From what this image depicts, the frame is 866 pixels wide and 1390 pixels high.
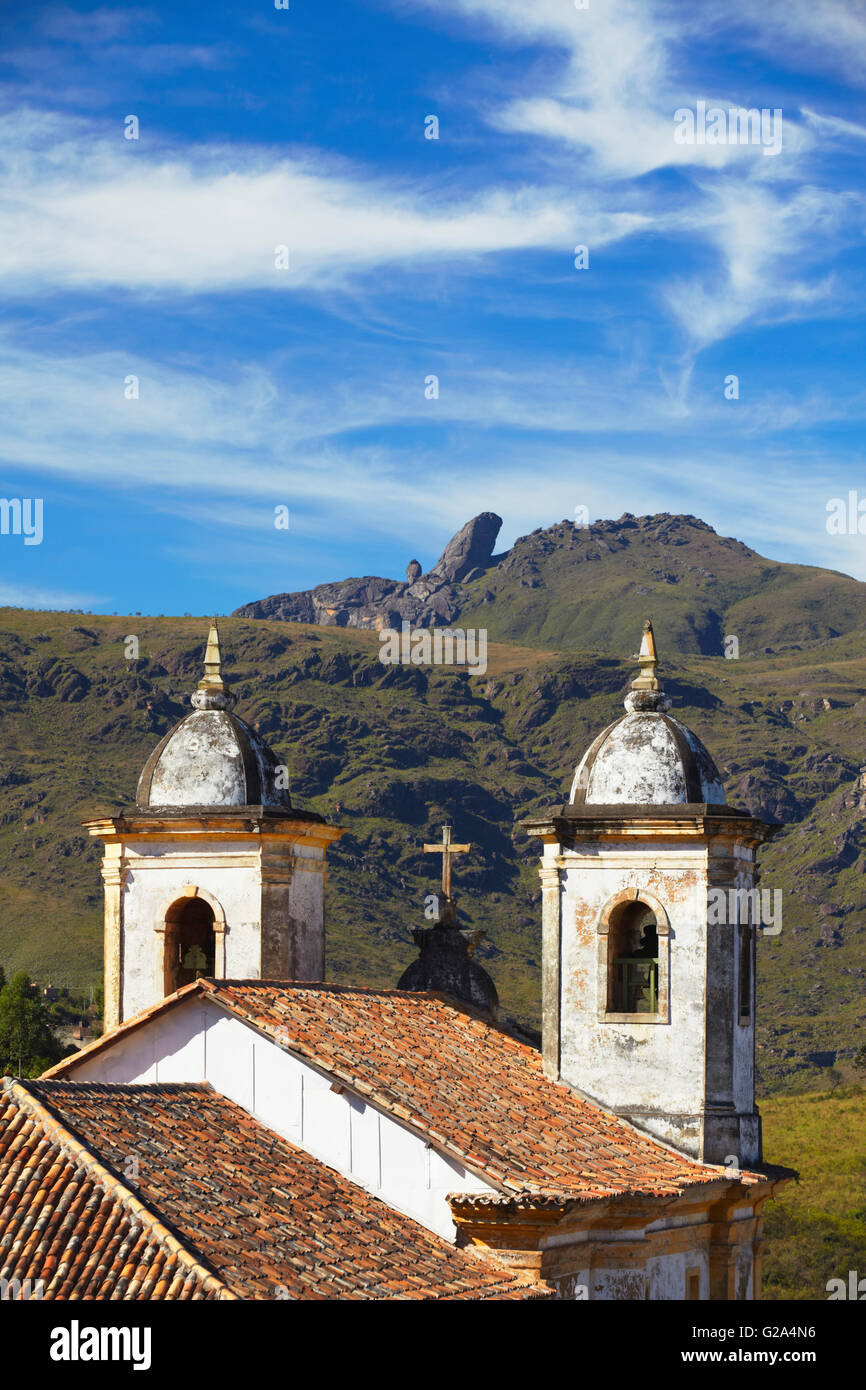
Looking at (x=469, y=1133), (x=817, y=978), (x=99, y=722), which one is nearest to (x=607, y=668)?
(x=99, y=722)

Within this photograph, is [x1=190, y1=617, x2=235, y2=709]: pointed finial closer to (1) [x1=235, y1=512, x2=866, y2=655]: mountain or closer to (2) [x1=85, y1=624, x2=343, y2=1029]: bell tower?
(2) [x1=85, y1=624, x2=343, y2=1029]: bell tower

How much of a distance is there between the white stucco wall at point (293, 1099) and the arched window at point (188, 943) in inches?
106

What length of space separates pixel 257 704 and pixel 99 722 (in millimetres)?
9420

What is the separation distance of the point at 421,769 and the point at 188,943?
70390mm

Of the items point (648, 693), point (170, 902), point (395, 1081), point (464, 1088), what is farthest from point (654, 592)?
point (395, 1081)

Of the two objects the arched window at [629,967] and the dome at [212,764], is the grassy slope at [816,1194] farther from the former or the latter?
the dome at [212,764]

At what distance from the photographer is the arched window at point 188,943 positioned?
64.3ft

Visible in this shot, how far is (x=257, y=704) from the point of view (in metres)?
93.0

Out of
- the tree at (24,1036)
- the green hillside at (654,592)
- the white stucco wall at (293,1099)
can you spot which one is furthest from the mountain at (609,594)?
the white stucco wall at (293,1099)

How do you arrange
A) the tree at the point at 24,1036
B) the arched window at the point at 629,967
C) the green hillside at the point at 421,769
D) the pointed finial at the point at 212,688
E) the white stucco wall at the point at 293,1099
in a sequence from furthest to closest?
the green hillside at the point at 421,769
the tree at the point at 24,1036
the pointed finial at the point at 212,688
the arched window at the point at 629,967
the white stucco wall at the point at 293,1099

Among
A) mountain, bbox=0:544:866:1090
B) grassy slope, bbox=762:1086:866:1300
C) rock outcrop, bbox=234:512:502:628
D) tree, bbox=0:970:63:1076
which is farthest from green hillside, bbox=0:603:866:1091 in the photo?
rock outcrop, bbox=234:512:502:628

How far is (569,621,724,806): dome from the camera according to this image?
18.9 meters
